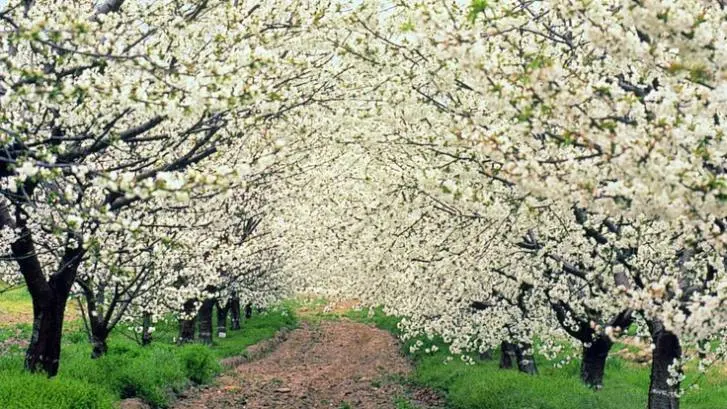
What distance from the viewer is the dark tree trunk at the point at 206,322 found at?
2823cm

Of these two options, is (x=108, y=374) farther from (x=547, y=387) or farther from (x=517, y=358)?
(x=517, y=358)

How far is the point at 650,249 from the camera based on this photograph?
1148 cm

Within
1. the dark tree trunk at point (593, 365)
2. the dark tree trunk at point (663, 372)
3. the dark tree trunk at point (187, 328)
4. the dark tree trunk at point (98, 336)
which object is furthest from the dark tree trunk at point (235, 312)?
the dark tree trunk at point (663, 372)

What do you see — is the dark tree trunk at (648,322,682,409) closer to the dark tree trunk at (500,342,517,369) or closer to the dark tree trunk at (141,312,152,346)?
the dark tree trunk at (500,342,517,369)

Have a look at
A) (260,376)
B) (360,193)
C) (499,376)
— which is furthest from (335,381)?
(360,193)

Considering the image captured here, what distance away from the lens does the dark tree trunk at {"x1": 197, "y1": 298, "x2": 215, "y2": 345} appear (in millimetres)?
28230

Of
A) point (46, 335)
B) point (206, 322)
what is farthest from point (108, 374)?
point (206, 322)

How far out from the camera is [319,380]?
23.7 metres

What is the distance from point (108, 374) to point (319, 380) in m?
9.47

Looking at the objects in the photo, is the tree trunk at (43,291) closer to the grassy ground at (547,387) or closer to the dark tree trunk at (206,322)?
the grassy ground at (547,387)

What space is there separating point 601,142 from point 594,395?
36.2 feet

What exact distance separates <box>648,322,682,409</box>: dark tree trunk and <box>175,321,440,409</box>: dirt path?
7588mm

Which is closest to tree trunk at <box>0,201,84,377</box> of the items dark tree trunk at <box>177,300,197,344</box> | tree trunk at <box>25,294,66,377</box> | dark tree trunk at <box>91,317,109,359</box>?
tree trunk at <box>25,294,66,377</box>

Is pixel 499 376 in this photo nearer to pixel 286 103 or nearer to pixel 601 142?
pixel 286 103
